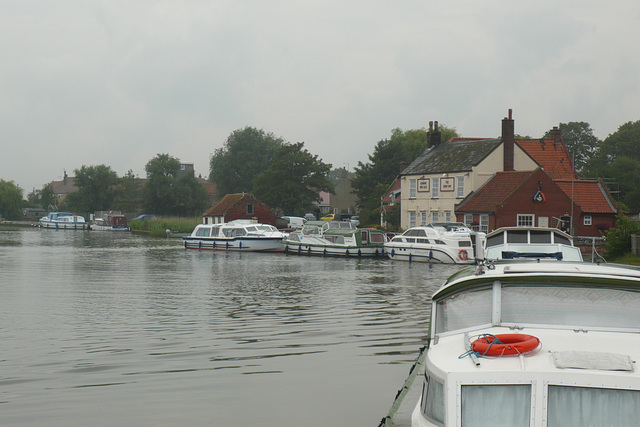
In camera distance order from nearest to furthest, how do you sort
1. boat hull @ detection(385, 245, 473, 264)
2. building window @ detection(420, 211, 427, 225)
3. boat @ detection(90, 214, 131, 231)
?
boat hull @ detection(385, 245, 473, 264)
building window @ detection(420, 211, 427, 225)
boat @ detection(90, 214, 131, 231)

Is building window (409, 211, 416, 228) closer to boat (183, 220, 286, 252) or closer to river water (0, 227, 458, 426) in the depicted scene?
boat (183, 220, 286, 252)

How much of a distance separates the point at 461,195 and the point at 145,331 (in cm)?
4698

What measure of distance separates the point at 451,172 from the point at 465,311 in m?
55.4

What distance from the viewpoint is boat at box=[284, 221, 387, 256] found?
165 feet

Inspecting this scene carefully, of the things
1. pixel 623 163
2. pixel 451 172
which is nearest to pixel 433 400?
pixel 451 172

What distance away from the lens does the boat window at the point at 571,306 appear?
25.8 ft

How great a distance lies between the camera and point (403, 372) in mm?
13406

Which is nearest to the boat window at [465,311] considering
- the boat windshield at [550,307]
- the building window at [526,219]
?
the boat windshield at [550,307]

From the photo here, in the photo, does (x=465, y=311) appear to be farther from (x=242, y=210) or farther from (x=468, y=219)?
(x=242, y=210)

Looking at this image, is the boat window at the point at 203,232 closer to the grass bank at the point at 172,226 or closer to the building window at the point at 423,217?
the building window at the point at 423,217

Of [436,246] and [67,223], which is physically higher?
[67,223]

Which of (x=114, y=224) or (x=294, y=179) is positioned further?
(x=114, y=224)

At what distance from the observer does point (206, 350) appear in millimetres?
15352

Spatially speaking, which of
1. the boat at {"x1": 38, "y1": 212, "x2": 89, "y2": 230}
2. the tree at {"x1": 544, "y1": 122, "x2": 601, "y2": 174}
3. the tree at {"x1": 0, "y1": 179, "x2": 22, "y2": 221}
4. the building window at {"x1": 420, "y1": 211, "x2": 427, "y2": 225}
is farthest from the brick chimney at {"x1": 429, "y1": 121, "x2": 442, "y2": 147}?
the tree at {"x1": 0, "y1": 179, "x2": 22, "y2": 221}
